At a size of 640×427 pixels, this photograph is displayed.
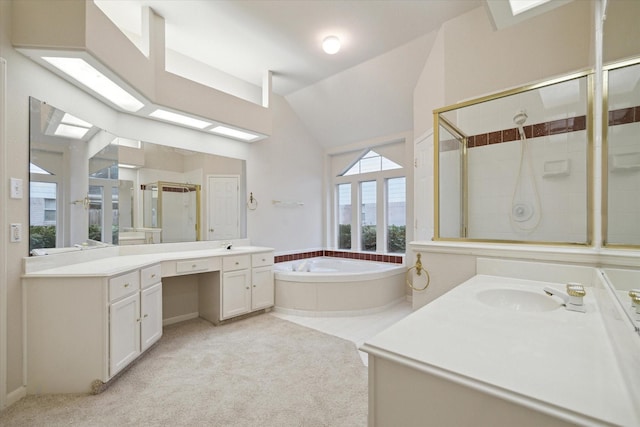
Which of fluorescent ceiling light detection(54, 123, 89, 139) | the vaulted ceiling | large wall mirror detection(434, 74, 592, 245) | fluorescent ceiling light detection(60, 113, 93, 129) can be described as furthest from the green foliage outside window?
large wall mirror detection(434, 74, 592, 245)

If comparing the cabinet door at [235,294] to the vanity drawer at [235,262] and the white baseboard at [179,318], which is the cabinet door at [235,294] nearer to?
the vanity drawer at [235,262]

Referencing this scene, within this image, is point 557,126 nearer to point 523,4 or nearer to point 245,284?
point 523,4

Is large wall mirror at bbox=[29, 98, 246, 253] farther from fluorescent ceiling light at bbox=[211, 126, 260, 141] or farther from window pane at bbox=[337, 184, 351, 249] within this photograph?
window pane at bbox=[337, 184, 351, 249]

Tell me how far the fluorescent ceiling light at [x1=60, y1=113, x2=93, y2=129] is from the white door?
136 cm

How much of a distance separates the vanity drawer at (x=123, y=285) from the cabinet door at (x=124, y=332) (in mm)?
44

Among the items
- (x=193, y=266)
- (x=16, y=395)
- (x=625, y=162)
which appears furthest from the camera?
(x=193, y=266)

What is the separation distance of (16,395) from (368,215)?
417 centimetres

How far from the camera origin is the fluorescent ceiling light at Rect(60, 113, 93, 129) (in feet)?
7.21

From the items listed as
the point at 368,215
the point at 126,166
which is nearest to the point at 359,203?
the point at 368,215

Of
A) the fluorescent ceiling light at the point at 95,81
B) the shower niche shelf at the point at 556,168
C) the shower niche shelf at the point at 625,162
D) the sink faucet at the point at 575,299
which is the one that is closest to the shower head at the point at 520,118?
the shower niche shelf at the point at 556,168

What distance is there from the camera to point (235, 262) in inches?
125

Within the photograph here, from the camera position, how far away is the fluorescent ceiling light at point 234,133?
347cm


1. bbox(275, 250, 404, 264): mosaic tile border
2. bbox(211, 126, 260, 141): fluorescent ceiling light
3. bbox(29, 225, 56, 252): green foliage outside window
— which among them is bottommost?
bbox(275, 250, 404, 264): mosaic tile border

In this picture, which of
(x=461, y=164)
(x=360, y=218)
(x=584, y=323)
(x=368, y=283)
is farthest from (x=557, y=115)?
(x=360, y=218)
